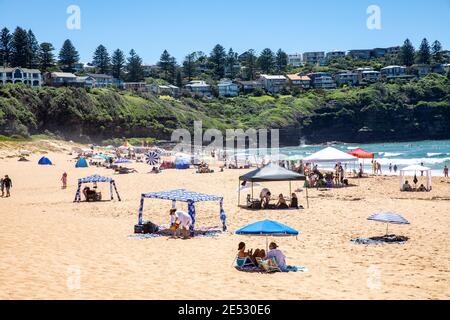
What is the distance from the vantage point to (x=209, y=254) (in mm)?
12102

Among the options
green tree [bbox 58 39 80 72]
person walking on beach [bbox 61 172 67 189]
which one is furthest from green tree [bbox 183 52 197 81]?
person walking on beach [bbox 61 172 67 189]

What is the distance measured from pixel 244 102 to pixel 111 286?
121 metres

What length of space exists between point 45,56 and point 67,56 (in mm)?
5648

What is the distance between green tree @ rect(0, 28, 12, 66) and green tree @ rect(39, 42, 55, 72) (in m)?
6.22

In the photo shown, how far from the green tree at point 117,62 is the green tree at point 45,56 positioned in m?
19.8

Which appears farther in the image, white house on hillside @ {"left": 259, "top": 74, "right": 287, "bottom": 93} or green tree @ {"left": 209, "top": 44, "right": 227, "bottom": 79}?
green tree @ {"left": 209, "top": 44, "right": 227, "bottom": 79}

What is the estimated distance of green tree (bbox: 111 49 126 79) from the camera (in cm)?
12788

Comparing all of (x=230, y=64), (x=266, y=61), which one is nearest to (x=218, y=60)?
(x=230, y=64)

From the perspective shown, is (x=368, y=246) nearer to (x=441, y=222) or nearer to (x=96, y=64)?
(x=441, y=222)

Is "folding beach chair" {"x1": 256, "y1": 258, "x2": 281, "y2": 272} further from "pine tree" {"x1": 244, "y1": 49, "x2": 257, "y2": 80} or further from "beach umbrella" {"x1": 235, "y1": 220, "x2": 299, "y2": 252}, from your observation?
"pine tree" {"x1": 244, "y1": 49, "x2": 257, "y2": 80}

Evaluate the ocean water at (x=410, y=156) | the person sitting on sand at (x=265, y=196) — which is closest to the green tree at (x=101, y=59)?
the ocean water at (x=410, y=156)

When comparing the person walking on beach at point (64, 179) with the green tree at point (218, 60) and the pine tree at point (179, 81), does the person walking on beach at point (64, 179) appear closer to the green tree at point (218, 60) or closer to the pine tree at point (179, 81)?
the pine tree at point (179, 81)

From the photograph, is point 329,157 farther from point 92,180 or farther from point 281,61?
point 281,61

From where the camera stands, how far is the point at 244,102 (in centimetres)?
12888
